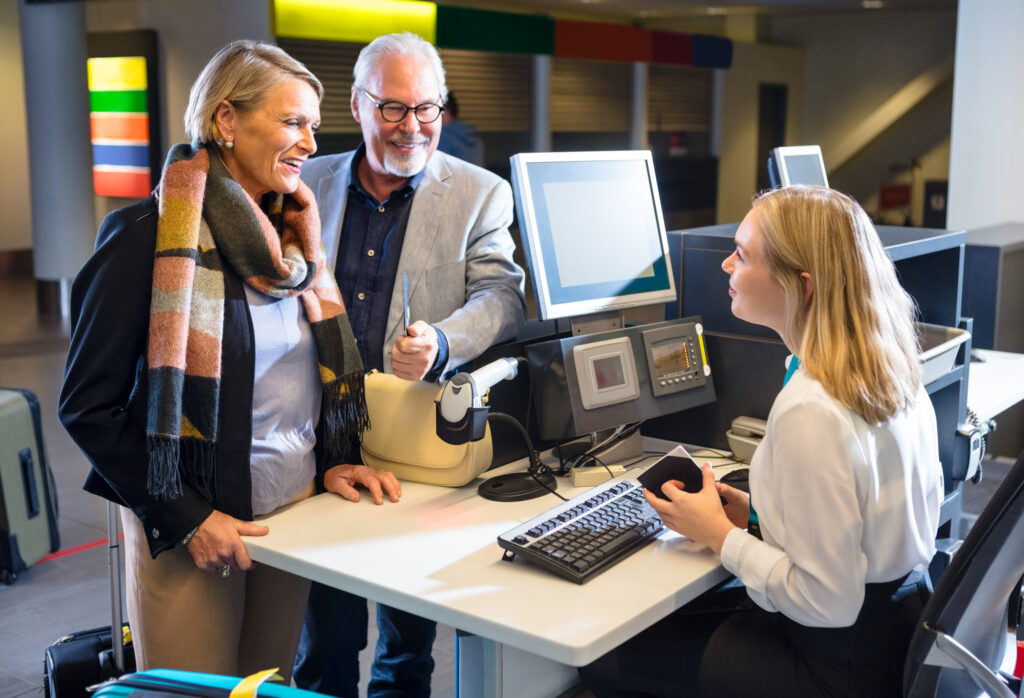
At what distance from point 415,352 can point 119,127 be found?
6618 millimetres

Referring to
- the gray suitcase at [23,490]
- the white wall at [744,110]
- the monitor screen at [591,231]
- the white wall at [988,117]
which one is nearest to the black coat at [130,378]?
the monitor screen at [591,231]

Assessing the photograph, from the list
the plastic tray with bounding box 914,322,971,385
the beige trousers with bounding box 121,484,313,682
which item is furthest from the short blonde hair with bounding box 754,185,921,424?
the beige trousers with bounding box 121,484,313,682

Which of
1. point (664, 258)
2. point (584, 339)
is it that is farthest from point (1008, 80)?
point (584, 339)

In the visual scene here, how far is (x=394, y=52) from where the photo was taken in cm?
216

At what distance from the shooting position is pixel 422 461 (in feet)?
6.40

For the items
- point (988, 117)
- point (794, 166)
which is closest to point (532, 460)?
point (794, 166)

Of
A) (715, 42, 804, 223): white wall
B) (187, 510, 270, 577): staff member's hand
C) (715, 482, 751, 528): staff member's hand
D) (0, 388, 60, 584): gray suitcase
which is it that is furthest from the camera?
(715, 42, 804, 223): white wall

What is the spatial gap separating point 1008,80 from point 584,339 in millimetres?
3979

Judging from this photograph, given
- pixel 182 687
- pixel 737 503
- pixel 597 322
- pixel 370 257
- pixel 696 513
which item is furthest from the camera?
pixel 370 257

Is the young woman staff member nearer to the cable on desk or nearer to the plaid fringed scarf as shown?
the cable on desk

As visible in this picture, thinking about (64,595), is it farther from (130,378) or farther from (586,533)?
(586,533)

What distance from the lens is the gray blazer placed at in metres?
2.19

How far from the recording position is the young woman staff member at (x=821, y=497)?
1435 millimetres

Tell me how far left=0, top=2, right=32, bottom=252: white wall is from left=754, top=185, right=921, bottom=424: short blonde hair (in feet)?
32.6
